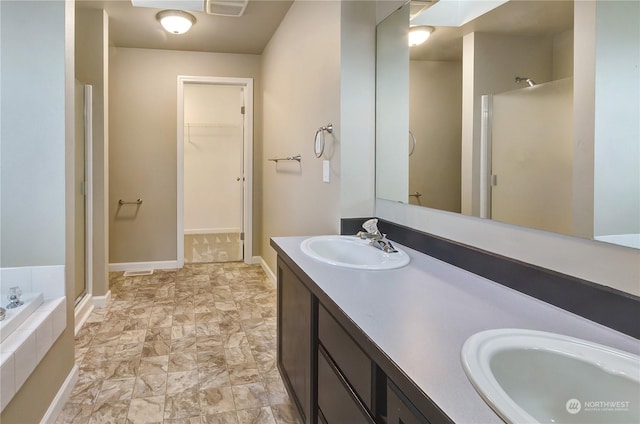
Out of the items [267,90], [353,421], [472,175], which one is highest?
[267,90]

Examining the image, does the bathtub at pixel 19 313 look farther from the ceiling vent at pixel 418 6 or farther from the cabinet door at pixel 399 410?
the ceiling vent at pixel 418 6

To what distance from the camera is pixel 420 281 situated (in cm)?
140

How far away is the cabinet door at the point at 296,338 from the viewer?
59.7 inches

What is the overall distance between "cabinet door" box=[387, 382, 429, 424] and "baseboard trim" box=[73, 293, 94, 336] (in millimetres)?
2850

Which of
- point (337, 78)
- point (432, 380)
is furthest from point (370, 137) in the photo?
point (432, 380)

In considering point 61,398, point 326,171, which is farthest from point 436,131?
point 61,398

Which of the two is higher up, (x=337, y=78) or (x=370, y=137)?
(x=337, y=78)

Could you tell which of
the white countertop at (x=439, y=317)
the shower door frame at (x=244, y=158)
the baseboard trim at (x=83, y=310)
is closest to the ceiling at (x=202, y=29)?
the shower door frame at (x=244, y=158)

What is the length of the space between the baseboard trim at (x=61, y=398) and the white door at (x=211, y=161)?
469 cm

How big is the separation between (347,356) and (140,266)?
4.22 m

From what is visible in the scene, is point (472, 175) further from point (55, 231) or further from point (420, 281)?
point (55, 231)

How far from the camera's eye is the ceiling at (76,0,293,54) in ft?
11.4

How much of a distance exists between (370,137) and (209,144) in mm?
5415

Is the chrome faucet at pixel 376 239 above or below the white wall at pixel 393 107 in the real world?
below
